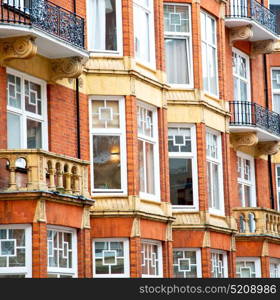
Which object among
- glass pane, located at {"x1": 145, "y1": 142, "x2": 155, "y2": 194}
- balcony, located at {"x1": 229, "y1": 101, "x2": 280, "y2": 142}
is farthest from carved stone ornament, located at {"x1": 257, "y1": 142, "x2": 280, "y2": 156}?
glass pane, located at {"x1": 145, "y1": 142, "x2": 155, "y2": 194}

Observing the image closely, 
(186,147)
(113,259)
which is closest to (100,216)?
(113,259)

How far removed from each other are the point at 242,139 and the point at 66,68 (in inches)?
430

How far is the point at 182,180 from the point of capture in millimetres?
32719

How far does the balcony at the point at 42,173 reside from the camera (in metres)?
24.5

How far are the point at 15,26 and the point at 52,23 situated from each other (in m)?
1.75

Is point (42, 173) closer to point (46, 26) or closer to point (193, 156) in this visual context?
point (46, 26)

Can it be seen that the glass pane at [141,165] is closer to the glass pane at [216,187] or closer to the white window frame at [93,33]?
the white window frame at [93,33]

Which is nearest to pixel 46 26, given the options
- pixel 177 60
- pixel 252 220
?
pixel 177 60

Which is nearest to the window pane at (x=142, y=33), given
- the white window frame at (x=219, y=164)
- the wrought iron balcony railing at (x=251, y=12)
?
the white window frame at (x=219, y=164)

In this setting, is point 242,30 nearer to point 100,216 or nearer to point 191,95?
point 191,95

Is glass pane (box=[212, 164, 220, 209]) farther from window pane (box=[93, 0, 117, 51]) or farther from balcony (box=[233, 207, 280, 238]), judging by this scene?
window pane (box=[93, 0, 117, 51])

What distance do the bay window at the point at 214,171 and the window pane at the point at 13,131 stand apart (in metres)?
8.22

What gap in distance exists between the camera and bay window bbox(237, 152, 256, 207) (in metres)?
38.1

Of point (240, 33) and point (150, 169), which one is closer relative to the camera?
point (150, 169)
